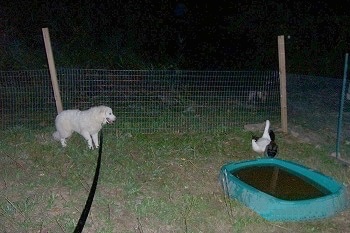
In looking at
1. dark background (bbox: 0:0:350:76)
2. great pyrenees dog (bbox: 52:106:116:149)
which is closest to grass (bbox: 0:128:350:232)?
great pyrenees dog (bbox: 52:106:116:149)

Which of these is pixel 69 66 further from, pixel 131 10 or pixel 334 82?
pixel 334 82

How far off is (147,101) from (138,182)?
3.52 meters

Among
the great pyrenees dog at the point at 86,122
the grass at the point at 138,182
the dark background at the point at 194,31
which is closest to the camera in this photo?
the grass at the point at 138,182

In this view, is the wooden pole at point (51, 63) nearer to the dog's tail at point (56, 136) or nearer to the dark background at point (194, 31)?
the dog's tail at point (56, 136)

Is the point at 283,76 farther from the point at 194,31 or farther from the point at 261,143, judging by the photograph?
the point at 194,31

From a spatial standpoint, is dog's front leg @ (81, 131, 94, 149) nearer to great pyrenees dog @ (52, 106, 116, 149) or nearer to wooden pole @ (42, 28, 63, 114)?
great pyrenees dog @ (52, 106, 116, 149)

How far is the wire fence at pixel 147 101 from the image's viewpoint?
807cm

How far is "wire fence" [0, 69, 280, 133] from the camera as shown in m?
8.07

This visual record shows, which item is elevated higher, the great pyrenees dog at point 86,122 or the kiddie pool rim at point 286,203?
the great pyrenees dog at point 86,122

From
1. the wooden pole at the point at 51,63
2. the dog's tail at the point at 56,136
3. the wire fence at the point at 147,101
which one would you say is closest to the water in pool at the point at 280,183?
the wire fence at the point at 147,101

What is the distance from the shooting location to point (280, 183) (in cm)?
568

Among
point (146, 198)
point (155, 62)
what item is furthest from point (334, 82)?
point (146, 198)

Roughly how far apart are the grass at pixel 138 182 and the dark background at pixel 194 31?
18.4 feet

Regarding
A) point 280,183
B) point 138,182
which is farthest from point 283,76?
point 138,182
